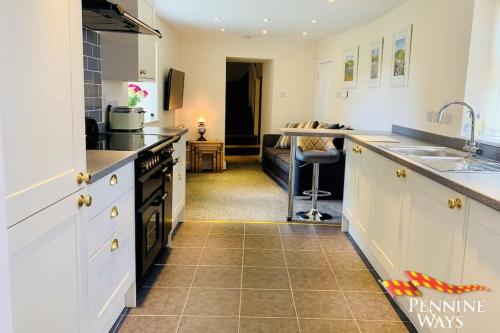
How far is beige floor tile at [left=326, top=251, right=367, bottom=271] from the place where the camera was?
3188mm

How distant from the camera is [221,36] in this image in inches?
288

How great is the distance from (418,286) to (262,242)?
65.4 inches

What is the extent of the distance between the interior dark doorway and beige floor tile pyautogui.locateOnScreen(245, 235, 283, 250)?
554 centimetres

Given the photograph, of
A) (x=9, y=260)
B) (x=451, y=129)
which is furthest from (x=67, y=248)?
(x=451, y=129)

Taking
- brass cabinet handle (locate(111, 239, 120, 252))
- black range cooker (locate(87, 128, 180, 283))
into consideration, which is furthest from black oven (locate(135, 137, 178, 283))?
brass cabinet handle (locate(111, 239, 120, 252))

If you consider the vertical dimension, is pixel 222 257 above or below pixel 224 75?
below

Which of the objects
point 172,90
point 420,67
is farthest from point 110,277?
point 172,90

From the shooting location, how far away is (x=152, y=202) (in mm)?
2732

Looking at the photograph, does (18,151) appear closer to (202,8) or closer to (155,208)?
(155,208)

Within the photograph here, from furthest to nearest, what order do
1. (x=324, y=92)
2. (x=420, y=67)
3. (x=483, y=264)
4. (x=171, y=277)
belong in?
(x=324, y=92), (x=420, y=67), (x=171, y=277), (x=483, y=264)

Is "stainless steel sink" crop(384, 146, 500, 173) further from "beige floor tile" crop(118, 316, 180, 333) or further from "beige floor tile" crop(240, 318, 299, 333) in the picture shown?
"beige floor tile" crop(118, 316, 180, 333)

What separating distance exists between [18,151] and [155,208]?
168 cm

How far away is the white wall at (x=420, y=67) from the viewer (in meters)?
3.19

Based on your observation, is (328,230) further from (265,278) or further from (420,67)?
(420,67)
